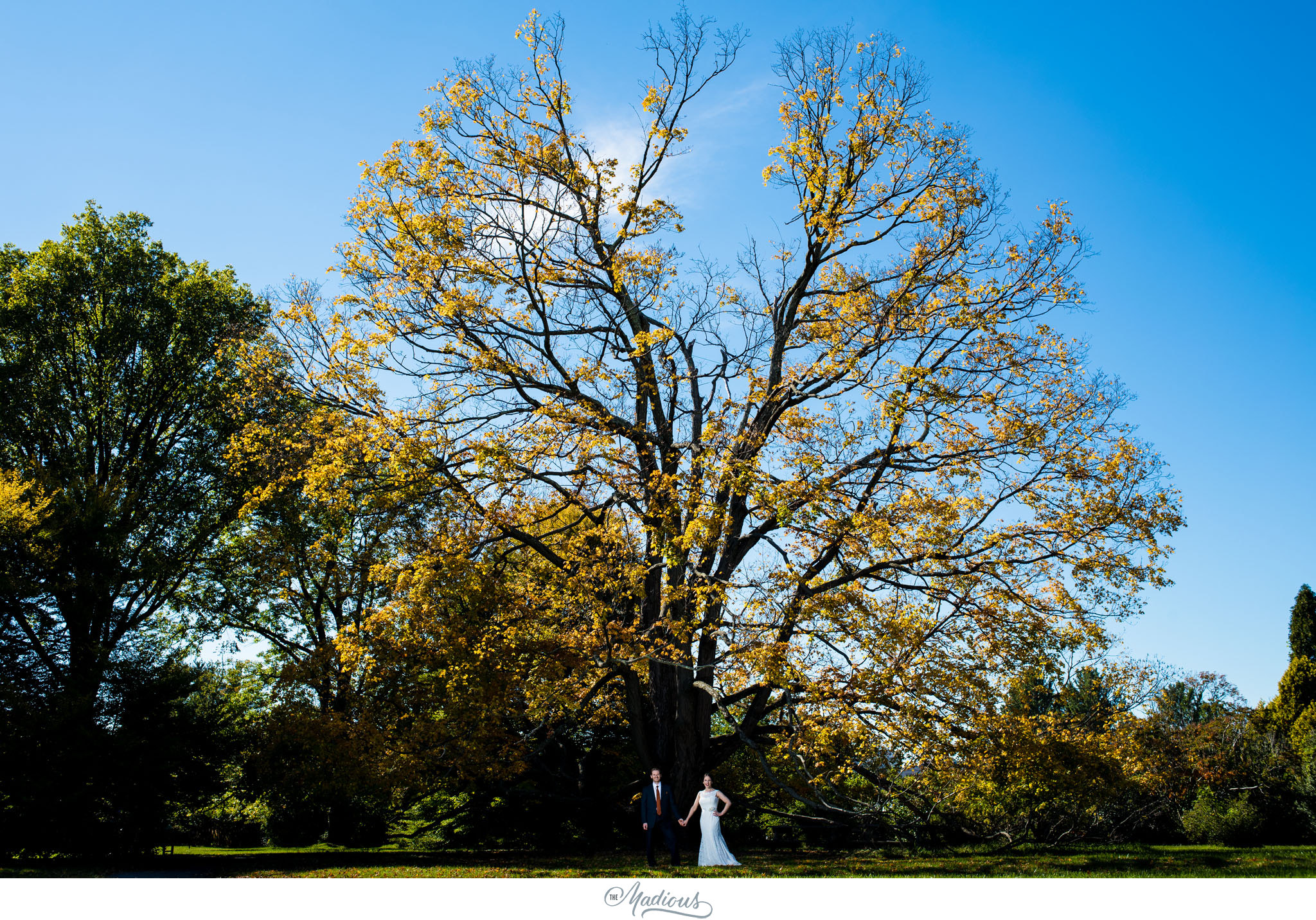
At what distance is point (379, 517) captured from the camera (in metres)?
18.1

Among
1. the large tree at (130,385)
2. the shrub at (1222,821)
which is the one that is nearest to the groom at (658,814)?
the large tree at (130,385)

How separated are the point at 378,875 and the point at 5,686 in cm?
826

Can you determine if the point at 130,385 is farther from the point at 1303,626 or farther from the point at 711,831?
the point at 1303,626

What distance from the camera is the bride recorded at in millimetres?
12742

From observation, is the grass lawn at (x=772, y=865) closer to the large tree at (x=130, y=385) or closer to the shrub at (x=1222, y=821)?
the shrub at (x=1222, y=821)

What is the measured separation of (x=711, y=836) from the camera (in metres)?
12.9

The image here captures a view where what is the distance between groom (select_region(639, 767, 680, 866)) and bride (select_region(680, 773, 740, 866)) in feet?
0.99

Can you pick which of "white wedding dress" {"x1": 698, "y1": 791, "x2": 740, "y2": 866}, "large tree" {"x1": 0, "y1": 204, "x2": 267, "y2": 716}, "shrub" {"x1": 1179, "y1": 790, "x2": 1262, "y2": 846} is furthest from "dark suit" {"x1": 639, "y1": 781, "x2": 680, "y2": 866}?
"shrub" {"x1": 1179, "y1": 790, "x2": 1262, "y2": 846}

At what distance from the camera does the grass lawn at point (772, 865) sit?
12641mm

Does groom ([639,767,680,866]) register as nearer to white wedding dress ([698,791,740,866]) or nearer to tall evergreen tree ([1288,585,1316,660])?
white wedding dress ([698,791,740,866])
